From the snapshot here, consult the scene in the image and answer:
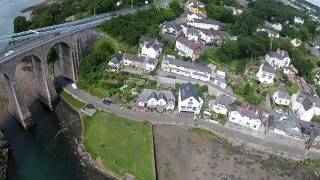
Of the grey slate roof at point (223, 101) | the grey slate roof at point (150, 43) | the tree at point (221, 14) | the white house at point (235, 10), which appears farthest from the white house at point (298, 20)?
the grey slate roof at point (223, 101)

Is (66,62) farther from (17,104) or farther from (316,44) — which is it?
(316,44)

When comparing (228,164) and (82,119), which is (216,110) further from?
(82,119)

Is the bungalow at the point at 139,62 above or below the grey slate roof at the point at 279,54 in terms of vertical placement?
below

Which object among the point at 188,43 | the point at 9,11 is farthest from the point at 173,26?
the point at 9,11

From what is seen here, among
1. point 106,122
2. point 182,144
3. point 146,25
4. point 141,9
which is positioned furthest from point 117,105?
point 141,9

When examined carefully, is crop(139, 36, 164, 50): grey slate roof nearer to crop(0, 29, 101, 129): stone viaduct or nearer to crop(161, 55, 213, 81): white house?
crop(161, 55, 213, 81): white house

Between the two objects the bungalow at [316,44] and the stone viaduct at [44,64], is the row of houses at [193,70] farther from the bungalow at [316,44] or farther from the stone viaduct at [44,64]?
the bungalow at [316,44]

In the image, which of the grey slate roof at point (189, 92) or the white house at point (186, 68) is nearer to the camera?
the grey slate roof at point (189, 92)
